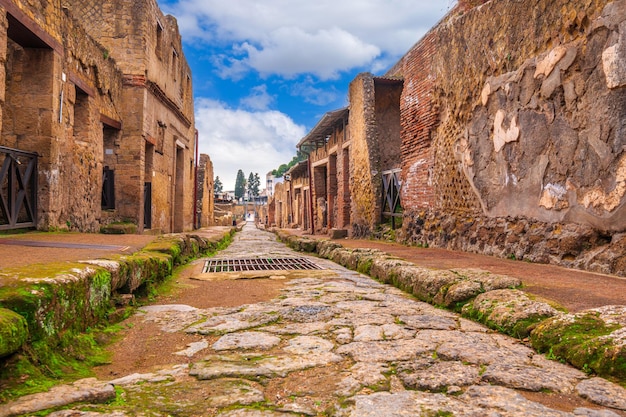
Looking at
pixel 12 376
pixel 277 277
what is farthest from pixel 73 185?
pixel 12 376

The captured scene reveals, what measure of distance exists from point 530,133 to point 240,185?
9894 centimetres

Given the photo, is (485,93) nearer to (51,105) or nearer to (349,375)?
(349,375)

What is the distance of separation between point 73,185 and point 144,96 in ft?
12.1

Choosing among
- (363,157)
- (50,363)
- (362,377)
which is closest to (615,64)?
(362,377)

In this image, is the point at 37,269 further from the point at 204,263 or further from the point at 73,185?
the point at 73,185

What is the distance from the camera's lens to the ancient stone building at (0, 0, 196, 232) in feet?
20.6

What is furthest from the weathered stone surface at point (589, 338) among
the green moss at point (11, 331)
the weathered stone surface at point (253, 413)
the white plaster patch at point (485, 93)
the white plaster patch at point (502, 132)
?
the white plaster patch at point (485, 93)

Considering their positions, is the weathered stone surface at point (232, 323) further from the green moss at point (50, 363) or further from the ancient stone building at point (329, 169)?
the ancient stone building at point (329, 169)

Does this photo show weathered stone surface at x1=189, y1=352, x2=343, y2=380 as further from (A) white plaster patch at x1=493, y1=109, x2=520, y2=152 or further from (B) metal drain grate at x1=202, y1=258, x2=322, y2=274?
(A) white plaster patch at x1=493, y1=109, x2=520, y2=152

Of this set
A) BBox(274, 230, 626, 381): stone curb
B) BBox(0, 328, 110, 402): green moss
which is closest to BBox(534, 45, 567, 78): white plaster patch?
BBox(274, 230, 626, 381): stone curb

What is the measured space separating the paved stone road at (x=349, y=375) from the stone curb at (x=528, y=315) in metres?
0.09

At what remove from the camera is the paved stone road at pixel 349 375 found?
1.58 m

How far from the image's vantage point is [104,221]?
945cm

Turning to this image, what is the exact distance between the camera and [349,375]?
6.35 feet
